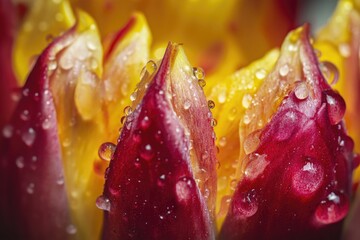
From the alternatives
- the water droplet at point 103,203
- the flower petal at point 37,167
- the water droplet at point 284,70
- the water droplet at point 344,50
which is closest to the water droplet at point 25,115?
the flower petal at point 37,167

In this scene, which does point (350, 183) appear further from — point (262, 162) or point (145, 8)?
point (145, 8)

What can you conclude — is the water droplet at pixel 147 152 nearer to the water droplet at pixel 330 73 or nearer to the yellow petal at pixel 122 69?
the yellow petal at pixel 122 69

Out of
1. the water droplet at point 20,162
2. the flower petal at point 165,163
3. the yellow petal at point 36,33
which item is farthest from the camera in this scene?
the yellow petal at point 36,33

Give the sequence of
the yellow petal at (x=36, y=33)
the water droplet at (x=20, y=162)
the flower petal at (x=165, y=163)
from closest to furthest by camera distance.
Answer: the flower petal at (x=165, y=163), the water droplet at (x=20, y=162), the yellow petal at (x=36, y=33)

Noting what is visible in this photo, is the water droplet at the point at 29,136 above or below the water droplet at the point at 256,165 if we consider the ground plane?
above

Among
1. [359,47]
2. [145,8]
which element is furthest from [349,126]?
[145,8]

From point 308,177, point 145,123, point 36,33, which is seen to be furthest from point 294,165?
point 36,33

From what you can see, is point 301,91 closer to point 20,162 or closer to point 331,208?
point 331,208
